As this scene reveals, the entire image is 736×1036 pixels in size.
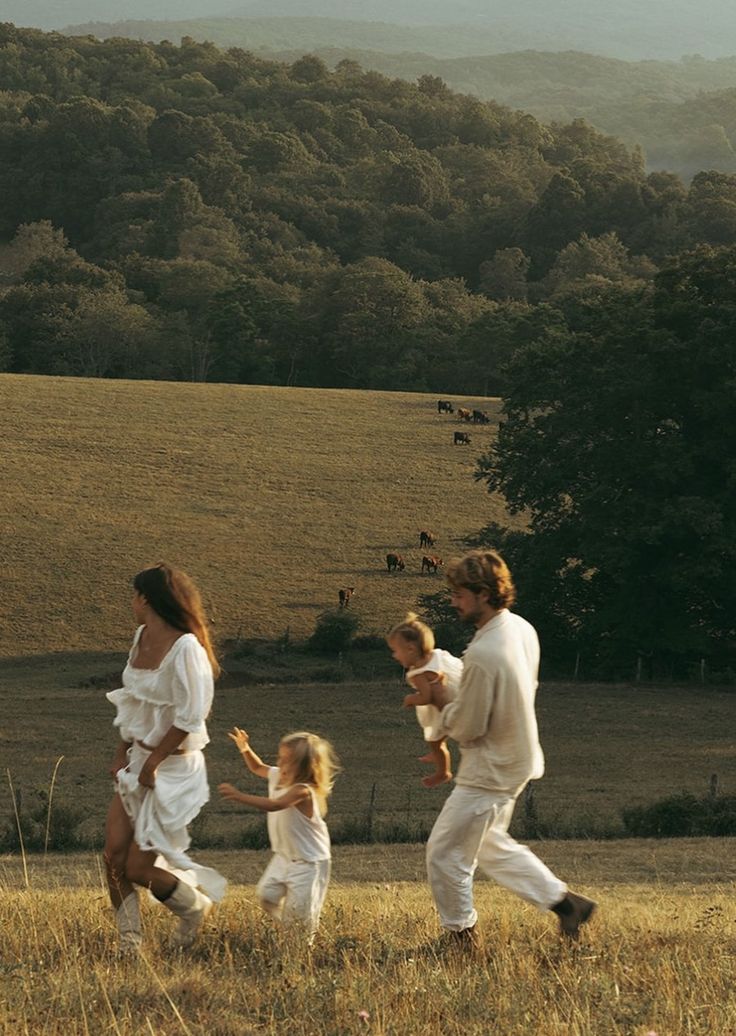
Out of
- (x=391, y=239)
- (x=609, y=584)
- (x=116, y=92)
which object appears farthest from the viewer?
(x=116, y=92)

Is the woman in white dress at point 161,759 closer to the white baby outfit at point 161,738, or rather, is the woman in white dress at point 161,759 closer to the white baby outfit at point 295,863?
the white baby outfit at point 161,738

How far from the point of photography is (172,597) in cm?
694

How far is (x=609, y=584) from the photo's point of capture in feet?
135

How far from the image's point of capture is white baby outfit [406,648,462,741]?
23.6ft

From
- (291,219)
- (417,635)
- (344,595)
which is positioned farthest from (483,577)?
(291,219)

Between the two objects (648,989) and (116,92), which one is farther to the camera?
(116,92)

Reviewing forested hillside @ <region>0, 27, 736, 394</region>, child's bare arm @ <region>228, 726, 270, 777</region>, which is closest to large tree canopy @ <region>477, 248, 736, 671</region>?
child's bare arm @ <region>228, 726, 270, 777</region>

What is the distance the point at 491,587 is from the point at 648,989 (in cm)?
191

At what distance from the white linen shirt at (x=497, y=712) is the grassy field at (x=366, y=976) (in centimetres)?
83

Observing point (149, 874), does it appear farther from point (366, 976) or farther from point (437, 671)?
point (437, 671)

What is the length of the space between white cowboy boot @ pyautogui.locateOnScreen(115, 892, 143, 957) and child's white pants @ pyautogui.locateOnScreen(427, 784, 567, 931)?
1.38m

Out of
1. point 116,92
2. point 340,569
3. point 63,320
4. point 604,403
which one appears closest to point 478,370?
point 63,320

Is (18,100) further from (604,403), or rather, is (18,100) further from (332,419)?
(604,403)

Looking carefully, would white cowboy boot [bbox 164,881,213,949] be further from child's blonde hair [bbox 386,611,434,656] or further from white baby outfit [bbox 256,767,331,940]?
child's blonde hair [bbox 386,611,434,656]
